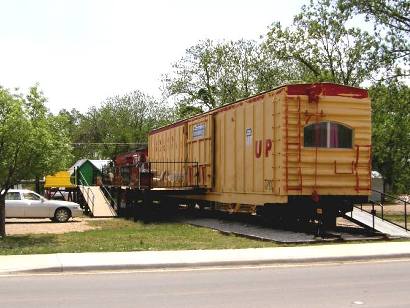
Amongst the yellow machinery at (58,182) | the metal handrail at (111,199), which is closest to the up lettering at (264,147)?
the metal handrail at (111,199)

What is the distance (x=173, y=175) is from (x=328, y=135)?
10125 mm

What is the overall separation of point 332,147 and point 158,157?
48.2 feet

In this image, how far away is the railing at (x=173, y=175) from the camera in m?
24.1

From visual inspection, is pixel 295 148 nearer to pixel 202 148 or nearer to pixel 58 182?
pixel 202 148

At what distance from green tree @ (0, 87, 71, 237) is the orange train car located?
221 inches

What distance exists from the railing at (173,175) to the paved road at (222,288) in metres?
12.5

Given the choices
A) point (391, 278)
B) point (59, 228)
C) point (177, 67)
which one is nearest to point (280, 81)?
point (177, 67)

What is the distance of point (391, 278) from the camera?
10.4 meters

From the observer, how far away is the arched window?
1712 centimetres

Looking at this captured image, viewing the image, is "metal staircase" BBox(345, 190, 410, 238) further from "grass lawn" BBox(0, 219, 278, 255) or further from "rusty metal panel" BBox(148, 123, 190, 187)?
"rusty metal panel" BBox(148, 123, 190, 187)

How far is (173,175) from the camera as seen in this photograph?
26.2m

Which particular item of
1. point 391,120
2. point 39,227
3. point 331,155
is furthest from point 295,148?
point 391,120

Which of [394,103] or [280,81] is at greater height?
[280,81]

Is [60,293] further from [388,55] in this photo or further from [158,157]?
[388,55]
